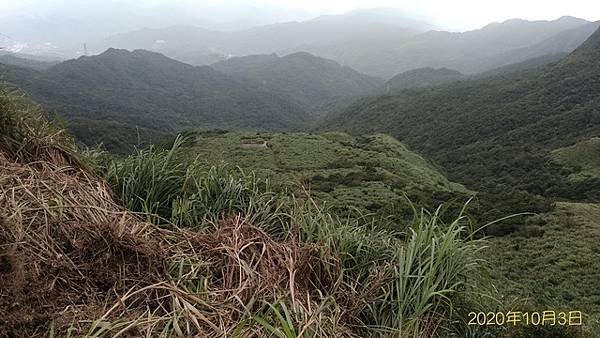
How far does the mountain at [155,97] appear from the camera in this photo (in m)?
125

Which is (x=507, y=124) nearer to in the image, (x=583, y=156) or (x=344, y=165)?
(x=583, y=156)

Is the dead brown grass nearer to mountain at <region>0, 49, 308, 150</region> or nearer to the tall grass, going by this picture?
the tall grass

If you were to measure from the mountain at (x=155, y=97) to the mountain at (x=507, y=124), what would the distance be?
40551mm

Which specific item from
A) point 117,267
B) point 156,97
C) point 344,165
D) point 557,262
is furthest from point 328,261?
point 156,97

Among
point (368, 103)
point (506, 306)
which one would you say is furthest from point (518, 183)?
point (368, 103)

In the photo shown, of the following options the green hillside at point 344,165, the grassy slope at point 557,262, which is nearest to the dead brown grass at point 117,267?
the grassy slope at point 557,262

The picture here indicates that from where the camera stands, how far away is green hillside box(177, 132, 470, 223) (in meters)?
29.6

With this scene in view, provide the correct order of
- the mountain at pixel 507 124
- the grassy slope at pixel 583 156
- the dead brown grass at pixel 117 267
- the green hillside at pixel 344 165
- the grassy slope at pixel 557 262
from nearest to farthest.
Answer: the dead brown grass at pixel 117 267, the grassy slope at pixel 557 262, the green hillside at pixel 344 165, the grassy slope at pixel 583 156, the mountain at pixel 507 124

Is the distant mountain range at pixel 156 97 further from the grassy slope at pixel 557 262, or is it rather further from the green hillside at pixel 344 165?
the grassy slope at pixel 557 262

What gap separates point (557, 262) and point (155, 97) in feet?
537

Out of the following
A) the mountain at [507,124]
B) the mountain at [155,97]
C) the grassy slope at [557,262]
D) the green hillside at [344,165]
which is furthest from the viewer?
the mountain at [155,97]

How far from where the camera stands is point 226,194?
14.6 ft

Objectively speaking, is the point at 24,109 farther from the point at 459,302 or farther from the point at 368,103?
the point at 368,103

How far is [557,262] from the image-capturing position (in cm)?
1526
